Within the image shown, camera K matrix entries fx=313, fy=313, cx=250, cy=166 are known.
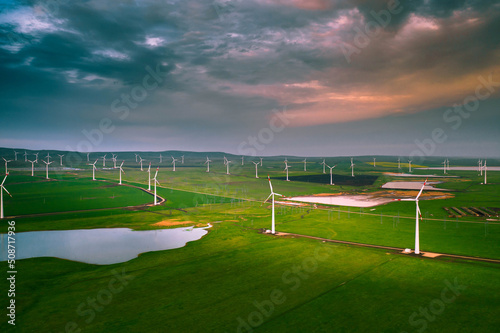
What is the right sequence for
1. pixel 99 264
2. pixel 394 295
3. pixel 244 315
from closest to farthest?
pixel 244 315 → pixel 394 295 → pixel 99 264

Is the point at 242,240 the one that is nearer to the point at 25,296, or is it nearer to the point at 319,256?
the point at 319,256

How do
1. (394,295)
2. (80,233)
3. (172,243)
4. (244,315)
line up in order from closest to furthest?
(244,315) < (394,295) < (172,243) < (80,233)

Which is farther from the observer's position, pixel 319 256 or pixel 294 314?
pixel 319 256

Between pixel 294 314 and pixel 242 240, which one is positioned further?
pixel 242 240

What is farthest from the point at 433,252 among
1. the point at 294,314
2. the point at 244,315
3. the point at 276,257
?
the point at 244,315

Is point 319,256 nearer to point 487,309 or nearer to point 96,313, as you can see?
point 487,309

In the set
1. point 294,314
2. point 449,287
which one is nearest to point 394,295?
point 449,287

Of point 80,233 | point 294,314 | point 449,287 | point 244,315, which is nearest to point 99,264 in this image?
point 80,233

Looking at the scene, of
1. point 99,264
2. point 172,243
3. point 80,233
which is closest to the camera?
point 99,264

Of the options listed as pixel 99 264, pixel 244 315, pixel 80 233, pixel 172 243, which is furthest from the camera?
pixel 80 233
